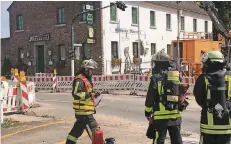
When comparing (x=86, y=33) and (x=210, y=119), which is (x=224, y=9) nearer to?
(x=86, y=33)

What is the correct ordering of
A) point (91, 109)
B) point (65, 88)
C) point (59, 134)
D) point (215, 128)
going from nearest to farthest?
point (215, 128), point (91, 109), point (59, 134), point (65, 88)

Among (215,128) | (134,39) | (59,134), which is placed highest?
(134,39)

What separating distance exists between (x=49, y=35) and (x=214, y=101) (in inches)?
1127

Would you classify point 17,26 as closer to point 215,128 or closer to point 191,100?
point 191,100

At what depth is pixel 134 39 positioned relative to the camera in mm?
32406

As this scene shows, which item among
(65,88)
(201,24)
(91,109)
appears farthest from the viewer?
(201,24)

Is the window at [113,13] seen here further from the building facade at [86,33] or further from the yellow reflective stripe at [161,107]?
the yellow reflective stripe at [161,107]

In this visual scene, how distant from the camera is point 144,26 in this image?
33.4 metres

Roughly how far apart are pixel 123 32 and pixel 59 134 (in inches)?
876

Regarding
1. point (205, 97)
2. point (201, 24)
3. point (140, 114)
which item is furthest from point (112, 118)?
point (201, 24)

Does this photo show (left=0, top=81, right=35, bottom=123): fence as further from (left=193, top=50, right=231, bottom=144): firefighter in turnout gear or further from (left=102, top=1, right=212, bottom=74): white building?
(left=102, top=1, right=212, bottom=74): white building

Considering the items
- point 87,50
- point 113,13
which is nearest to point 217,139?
point 87,50

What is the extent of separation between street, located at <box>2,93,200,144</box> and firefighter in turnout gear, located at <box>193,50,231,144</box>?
3.42 meters

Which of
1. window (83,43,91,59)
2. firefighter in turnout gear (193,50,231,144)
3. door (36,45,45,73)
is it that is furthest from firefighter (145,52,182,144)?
door (36,45,45,73)
